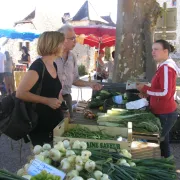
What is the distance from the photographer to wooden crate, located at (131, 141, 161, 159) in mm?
2544

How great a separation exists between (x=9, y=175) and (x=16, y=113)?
1.07m

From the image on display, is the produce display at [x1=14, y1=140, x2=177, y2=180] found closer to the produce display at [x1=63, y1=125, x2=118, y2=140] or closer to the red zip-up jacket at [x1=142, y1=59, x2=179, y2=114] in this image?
the produce display at [x1=63, y1=125, x2=118, y2=140]

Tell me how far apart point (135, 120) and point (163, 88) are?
0.48 metres

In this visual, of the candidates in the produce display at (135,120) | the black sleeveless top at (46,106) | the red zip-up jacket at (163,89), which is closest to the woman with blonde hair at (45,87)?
the black sleeveless top at (46,106)

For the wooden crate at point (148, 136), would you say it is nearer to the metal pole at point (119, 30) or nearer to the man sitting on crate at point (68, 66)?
the man sitting on crate at point (68, 66)

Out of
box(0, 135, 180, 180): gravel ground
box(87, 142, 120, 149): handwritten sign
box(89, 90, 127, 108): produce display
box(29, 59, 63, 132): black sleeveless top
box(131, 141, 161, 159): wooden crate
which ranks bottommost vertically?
box(0, 135, 180, 180): gravel ground

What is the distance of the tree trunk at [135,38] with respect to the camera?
646cm

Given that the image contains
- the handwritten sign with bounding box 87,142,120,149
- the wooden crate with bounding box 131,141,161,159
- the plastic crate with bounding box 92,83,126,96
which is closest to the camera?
the handwritten sign with bounding box 87,142,120,149

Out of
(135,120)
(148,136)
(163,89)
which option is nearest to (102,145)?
(148,136)

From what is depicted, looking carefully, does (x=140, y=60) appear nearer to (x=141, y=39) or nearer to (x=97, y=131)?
(x=141, y=39)

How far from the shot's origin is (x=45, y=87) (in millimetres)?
2668

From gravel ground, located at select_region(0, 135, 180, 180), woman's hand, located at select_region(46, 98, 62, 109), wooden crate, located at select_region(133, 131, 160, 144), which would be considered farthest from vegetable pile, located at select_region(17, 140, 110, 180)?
gravel ground, located at select_region(0, 135, 180, 180)

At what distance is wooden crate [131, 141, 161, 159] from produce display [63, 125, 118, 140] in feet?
0.70

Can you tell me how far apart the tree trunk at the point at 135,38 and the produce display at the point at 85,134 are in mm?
3829
